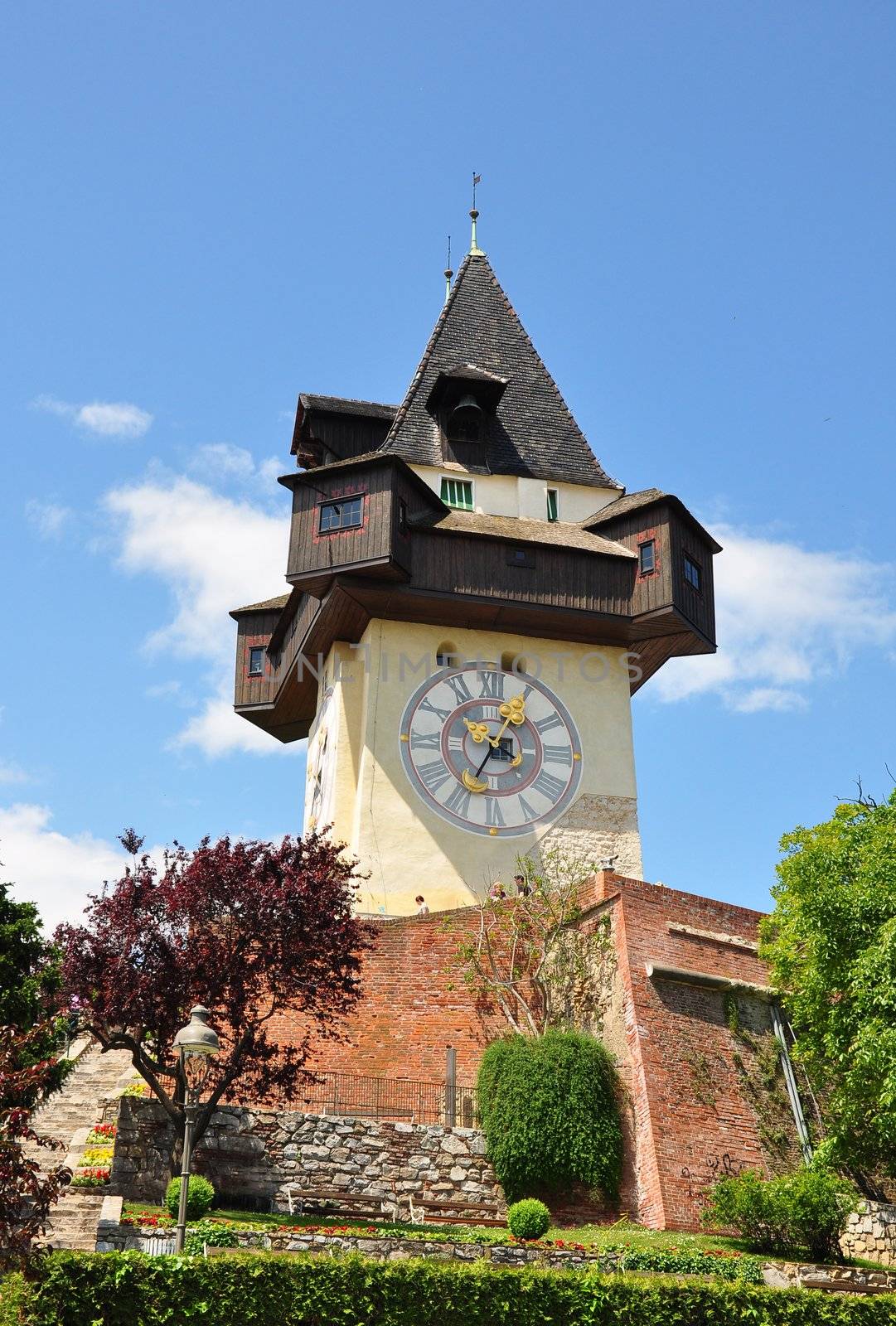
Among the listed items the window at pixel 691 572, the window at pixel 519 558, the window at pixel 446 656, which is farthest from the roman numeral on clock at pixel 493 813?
the window at pixel 691 572

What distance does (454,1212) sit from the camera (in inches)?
797

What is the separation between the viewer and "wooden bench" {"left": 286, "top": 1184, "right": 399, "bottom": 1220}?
19750mm

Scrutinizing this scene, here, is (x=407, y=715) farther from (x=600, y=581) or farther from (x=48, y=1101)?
(x=48, y=1101)

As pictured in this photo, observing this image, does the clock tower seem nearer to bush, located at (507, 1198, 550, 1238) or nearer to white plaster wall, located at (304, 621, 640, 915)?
white plaster wall, located at (304, 621, 640, 915)

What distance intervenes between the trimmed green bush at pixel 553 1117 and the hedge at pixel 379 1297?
5.47 meters

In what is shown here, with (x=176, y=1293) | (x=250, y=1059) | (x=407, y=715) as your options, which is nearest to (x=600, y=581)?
(x=407, y=715)

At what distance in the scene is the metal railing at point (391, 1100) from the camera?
2238 cm

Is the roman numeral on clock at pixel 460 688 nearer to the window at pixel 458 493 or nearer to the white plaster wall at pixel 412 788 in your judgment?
the white plaster wall at pixel 412 788

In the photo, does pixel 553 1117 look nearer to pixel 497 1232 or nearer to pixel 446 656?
pixel 497 1232

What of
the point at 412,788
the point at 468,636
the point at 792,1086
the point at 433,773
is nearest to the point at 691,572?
the point at 468,636

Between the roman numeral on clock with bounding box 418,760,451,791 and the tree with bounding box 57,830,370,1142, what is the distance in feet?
30.0

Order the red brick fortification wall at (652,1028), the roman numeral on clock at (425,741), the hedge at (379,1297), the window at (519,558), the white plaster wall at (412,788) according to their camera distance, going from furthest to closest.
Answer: the window at (519,558) < the roman numeral on clock at (425,741) < the white plaster wall at (412,788) < the red brick fortification wall at (652,1028) < the hedge at (379,1297)

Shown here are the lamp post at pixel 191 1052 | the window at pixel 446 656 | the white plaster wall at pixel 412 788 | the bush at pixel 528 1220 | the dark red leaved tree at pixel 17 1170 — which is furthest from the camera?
the window at pixel 446 656

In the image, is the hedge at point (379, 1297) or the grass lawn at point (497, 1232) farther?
the grass lawn at point (497, 1232)
